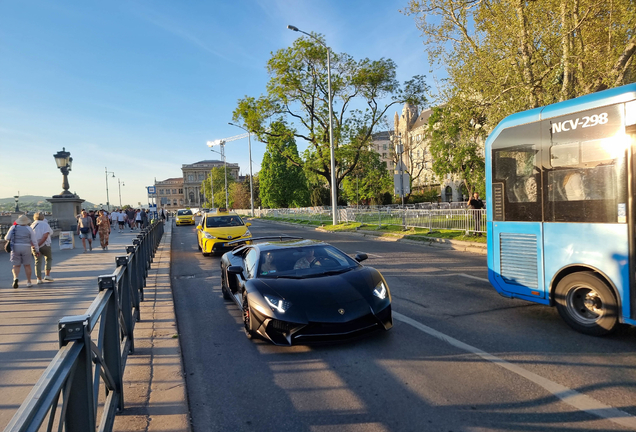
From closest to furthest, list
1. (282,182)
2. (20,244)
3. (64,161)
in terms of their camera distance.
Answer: (20,244) → (64,161) → (282,182)

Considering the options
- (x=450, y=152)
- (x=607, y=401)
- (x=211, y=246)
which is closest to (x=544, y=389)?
(x=607, y=401)

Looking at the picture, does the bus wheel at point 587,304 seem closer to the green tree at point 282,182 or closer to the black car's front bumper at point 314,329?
the black car's front bumper at point 314,329

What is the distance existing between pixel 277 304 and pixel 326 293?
0.60 meters

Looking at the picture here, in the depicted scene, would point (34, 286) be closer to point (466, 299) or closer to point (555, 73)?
point (466, 299)

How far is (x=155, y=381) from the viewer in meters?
4.36

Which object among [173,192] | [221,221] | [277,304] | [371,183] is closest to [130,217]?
[221,221]

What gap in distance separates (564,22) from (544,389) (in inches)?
515

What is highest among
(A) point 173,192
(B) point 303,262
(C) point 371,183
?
(A) point 173,192

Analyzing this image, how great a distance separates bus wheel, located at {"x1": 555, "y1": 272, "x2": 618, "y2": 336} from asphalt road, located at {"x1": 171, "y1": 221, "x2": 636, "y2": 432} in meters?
0.17

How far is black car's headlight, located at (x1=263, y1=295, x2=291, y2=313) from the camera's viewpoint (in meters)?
5.14

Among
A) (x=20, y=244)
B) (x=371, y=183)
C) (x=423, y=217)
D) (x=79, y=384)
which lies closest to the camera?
(x=79, y=384)

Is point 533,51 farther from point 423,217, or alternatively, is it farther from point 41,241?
point 41,241

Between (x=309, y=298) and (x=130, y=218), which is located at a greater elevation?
(x=130, y=218)

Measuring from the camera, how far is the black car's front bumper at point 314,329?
502 cm
